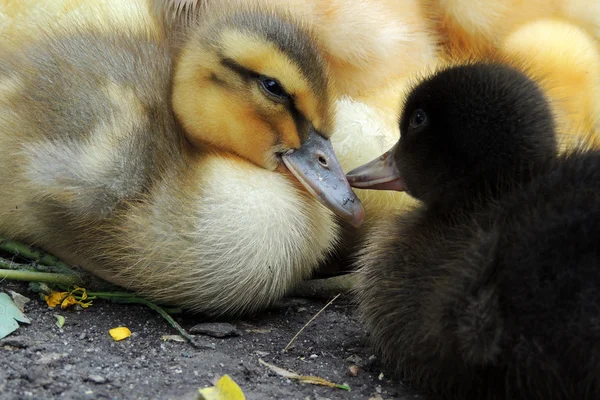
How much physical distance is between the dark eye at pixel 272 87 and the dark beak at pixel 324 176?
0.12 metres

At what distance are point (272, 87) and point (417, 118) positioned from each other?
0.35 meters

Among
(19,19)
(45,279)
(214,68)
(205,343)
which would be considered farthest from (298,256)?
(19,19)

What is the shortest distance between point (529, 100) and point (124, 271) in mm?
966

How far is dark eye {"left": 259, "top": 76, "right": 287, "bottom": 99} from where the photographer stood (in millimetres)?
1903

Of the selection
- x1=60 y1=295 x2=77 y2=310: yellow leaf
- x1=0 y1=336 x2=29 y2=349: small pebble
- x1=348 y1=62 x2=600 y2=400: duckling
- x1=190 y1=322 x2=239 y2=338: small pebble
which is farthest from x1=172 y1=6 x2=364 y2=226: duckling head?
x1=0 y1=336 x2=29 y2=349: small pebble

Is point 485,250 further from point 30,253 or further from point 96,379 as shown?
point 30,253

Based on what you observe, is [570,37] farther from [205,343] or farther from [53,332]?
[53,332]

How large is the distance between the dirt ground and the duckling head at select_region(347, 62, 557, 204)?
41 cm

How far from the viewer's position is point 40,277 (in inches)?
79.5

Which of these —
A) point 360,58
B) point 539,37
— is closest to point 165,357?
point 360,58

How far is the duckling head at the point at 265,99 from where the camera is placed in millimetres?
1897

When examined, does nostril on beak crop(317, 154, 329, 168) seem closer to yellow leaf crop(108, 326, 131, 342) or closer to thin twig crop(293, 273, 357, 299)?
thin twig crop(293, 273, 357, 299)

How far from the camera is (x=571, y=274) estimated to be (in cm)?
139

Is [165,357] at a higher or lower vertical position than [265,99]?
lower
